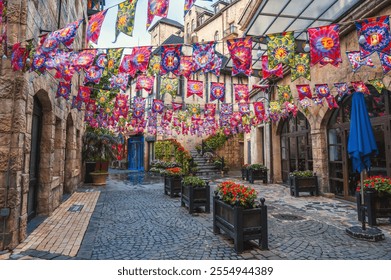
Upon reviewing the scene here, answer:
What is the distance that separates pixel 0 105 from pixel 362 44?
749cm

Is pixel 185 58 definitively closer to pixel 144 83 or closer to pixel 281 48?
pixel 144 83

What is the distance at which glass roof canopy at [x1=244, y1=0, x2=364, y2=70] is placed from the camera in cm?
827

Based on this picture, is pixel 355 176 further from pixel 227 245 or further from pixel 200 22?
pixel 200 22

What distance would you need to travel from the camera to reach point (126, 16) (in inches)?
187

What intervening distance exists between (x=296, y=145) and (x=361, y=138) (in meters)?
7.08

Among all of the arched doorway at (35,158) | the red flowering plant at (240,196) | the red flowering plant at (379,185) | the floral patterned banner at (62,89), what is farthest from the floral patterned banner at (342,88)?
the arched doorway at (35,158)

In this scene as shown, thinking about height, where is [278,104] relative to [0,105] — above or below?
above

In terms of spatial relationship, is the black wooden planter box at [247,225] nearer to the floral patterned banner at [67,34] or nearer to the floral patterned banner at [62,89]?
the floral patterned banner at [67,34]

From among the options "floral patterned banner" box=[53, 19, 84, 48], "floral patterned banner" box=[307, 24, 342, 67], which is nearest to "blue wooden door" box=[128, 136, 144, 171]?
"floral patterned banner" box=[53, 19, 84, 48]

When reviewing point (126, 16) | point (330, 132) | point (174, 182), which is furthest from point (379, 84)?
point (174, 182)

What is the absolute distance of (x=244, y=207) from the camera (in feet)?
14.6

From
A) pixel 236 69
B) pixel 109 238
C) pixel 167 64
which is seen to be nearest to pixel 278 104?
pixel 236 69

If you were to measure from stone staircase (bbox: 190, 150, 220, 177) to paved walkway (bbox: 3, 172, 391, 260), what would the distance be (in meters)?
11.9

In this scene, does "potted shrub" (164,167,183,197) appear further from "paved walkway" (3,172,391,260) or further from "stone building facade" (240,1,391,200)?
"stone building facade" (240,1,391,200)
